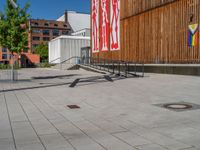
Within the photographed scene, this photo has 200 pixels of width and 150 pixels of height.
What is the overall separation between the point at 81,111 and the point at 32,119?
1446 millimetres

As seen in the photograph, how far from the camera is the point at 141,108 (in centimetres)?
768

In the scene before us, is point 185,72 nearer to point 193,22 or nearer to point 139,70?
point 193,22

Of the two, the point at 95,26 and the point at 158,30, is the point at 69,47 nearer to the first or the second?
the point at 95,26

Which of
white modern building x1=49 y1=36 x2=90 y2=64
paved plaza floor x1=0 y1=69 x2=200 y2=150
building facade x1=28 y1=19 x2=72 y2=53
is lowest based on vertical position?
paved plaza floor x1=0 y1=69 x2=200 y2=150

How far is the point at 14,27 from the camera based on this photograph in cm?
3619

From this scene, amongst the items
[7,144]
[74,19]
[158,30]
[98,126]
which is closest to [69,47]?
[158,30]

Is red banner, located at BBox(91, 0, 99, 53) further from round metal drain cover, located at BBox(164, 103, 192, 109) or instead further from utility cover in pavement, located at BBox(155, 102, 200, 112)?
round metal drain cover, located at BBox(164, 103, 192, 109)

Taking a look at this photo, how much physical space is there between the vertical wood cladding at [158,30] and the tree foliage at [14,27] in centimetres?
1368

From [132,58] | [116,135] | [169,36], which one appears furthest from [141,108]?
[132,58]

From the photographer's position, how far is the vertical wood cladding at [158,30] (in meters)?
20.2

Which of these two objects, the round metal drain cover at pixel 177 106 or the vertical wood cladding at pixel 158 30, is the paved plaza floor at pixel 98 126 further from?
the vertical wood cladding at pixel 158 30

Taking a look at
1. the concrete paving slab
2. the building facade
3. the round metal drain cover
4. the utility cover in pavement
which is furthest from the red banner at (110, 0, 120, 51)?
the building facade

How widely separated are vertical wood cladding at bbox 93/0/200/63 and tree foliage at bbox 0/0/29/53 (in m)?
13.7

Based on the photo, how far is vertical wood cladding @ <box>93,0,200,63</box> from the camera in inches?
797
